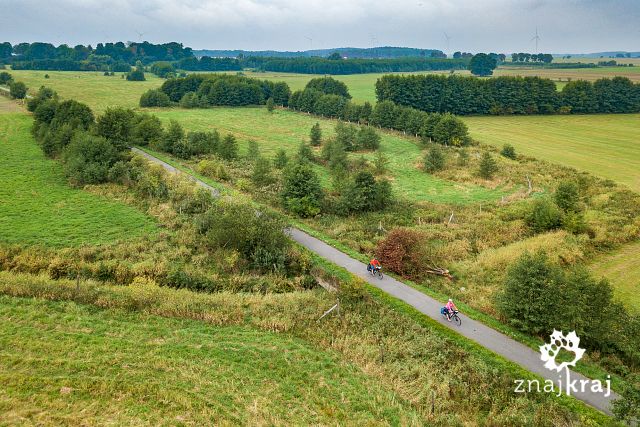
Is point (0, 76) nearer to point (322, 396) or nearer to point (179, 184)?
point (179, 184)

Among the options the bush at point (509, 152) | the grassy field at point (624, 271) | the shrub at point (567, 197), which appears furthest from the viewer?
the bush at point (509, 152)

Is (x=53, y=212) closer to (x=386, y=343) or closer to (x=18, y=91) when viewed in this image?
(x=386, y=343)

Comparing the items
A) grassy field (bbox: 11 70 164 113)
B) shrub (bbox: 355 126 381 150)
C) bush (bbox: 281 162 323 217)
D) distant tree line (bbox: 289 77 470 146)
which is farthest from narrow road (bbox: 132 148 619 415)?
grassy field (bbox: 11 70 164 113)

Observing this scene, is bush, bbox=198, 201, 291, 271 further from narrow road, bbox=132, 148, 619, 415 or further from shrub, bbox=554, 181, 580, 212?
shrub, bbox=554, 181, 580, 212

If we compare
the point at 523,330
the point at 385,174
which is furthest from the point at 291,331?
the point at 385,174

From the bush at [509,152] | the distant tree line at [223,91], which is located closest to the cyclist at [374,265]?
the bush at [509,152]

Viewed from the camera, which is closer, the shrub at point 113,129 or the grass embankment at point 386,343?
the grass embankment at point 386,343

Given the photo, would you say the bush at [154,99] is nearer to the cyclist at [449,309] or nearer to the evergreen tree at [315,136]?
the evergreen tree at [315,136]
